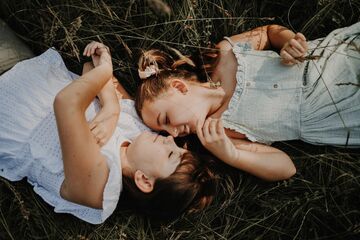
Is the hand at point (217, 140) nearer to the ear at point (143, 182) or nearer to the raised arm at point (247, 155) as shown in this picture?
the raised arm at point (247, 155)

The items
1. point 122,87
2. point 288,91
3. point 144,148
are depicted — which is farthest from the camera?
point 122,87

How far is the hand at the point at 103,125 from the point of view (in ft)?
7.54

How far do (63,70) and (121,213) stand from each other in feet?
2.82

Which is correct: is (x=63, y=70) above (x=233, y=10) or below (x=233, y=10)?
below

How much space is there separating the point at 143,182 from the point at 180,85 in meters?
0.55

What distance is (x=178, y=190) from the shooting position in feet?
7.30

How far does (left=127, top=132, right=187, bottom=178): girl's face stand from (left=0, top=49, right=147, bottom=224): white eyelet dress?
10 cm

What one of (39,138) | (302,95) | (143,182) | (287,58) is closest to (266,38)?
(287,58)

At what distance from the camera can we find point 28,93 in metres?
2.41

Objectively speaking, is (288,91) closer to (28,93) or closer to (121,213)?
(121,213)

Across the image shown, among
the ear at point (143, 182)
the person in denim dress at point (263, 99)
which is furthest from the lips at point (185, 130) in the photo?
the ear at point (143, 182)

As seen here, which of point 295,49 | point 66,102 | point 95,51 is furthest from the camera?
point 95,51

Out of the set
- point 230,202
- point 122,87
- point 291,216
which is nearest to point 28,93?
point 122,87

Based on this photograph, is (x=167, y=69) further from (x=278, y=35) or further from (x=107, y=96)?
(x=278, y=35)
